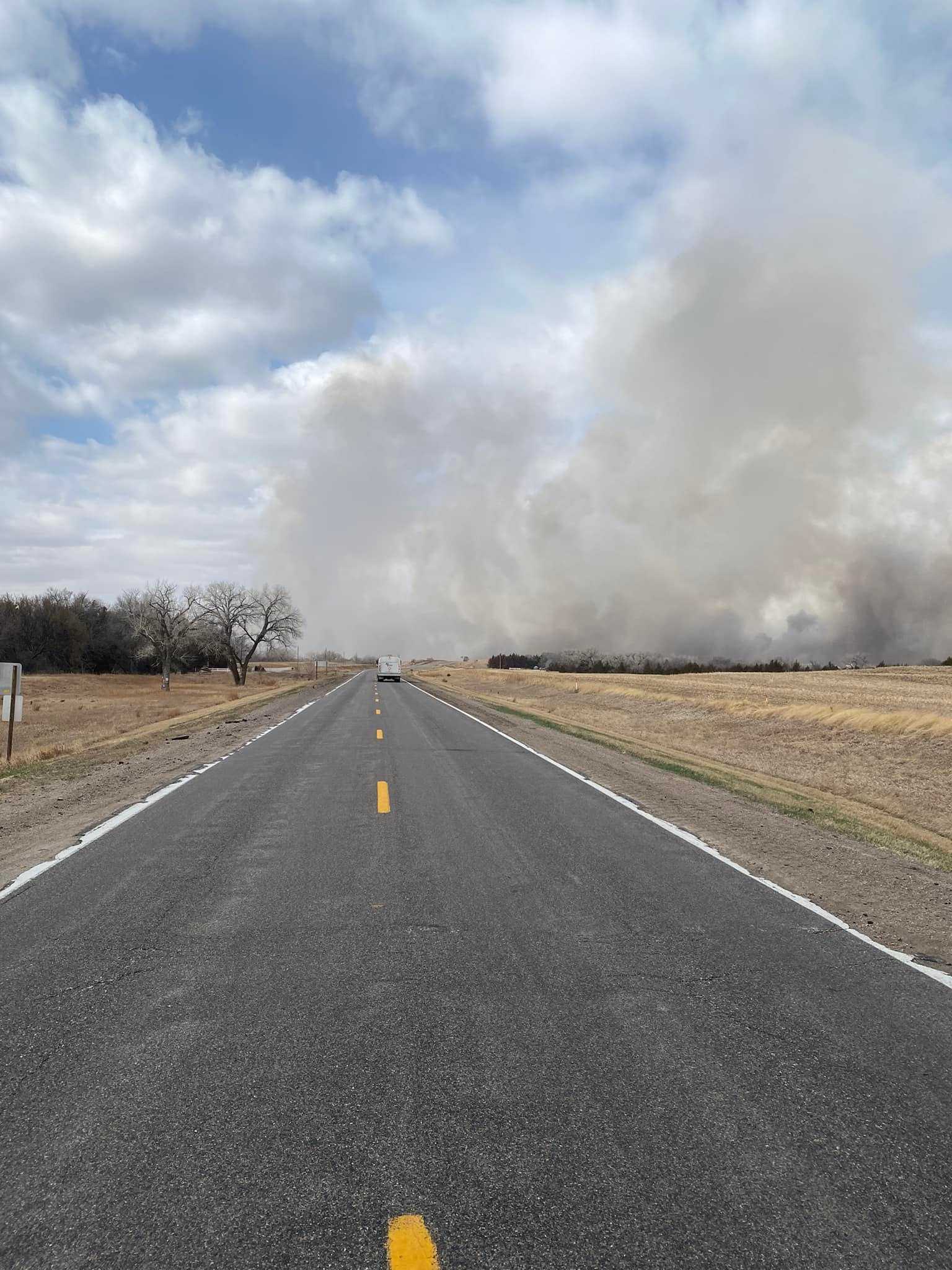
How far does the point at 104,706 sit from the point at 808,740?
40318 mm

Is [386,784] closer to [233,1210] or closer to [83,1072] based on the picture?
[83,1072]

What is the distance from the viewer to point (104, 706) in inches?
1812

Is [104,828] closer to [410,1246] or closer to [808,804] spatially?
[410,1246]

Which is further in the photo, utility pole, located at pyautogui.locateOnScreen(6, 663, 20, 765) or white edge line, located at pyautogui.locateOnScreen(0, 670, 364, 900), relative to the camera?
utility pole, located at pyautogui.locateOnScreen(6, 663, 20, 765)

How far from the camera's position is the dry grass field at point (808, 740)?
13.6m

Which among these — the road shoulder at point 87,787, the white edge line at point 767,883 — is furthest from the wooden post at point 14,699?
the white edge line at point 767,883

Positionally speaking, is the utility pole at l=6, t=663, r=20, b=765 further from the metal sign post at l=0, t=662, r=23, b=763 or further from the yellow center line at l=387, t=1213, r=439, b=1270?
the yellow center line at l=387, t=1213, r=439, b=1270

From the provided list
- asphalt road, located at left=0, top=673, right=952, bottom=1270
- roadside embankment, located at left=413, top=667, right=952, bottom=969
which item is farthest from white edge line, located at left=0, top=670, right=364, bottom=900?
roadside embankment, located at left=413, top=667, right=952, bottom=969

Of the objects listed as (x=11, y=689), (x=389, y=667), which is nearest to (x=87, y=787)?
(x=11, y=689)

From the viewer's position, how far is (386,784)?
40.0 feet

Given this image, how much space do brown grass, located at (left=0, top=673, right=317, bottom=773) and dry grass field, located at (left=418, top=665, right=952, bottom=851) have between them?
48.7 feet

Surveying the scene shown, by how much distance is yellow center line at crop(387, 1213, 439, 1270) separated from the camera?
2477 millimetres

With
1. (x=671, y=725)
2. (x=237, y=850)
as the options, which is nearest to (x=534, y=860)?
(x=237, y=850)

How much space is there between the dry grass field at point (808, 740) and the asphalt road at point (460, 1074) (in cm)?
647
